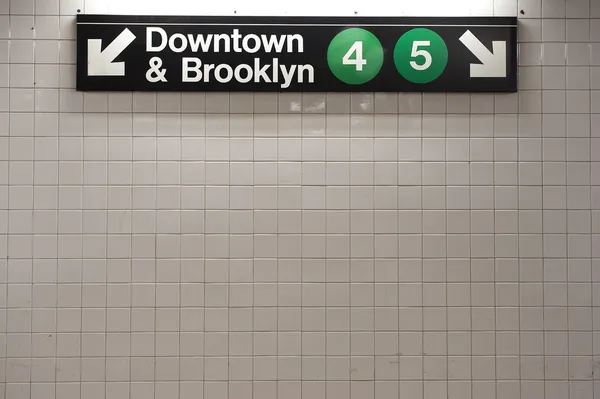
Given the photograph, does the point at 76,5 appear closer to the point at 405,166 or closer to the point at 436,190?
the point at 405,166

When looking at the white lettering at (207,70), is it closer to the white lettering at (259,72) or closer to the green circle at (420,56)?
the white lettering at (259,72)

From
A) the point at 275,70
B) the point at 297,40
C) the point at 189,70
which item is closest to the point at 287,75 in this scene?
the point at 275,70

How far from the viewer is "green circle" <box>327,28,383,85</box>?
109 inches

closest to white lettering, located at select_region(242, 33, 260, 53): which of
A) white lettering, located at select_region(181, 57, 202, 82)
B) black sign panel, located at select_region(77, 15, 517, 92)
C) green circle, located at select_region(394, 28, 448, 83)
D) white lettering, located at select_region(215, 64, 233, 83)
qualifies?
black sign panel, located at select_region(77, 15, 517, 92)

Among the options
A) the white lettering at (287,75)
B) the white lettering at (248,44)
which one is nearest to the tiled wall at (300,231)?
the white lettering at (287,75)

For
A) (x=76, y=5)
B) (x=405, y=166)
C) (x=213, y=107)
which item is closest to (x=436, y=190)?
(x=405, y=166)

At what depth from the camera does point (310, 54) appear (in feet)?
9.11

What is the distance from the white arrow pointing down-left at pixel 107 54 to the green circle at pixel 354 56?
3.16 feet

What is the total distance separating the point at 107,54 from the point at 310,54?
0.96 m

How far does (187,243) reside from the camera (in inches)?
109

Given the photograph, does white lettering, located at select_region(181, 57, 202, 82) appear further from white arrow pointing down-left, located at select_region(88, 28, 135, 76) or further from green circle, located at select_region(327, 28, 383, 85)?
green circle, located at select_region(327, 28, 383, 85)

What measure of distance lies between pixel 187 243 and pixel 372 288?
905 mm

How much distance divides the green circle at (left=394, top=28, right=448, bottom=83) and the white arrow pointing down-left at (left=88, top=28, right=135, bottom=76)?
1.28 m

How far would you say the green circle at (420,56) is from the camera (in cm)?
278
